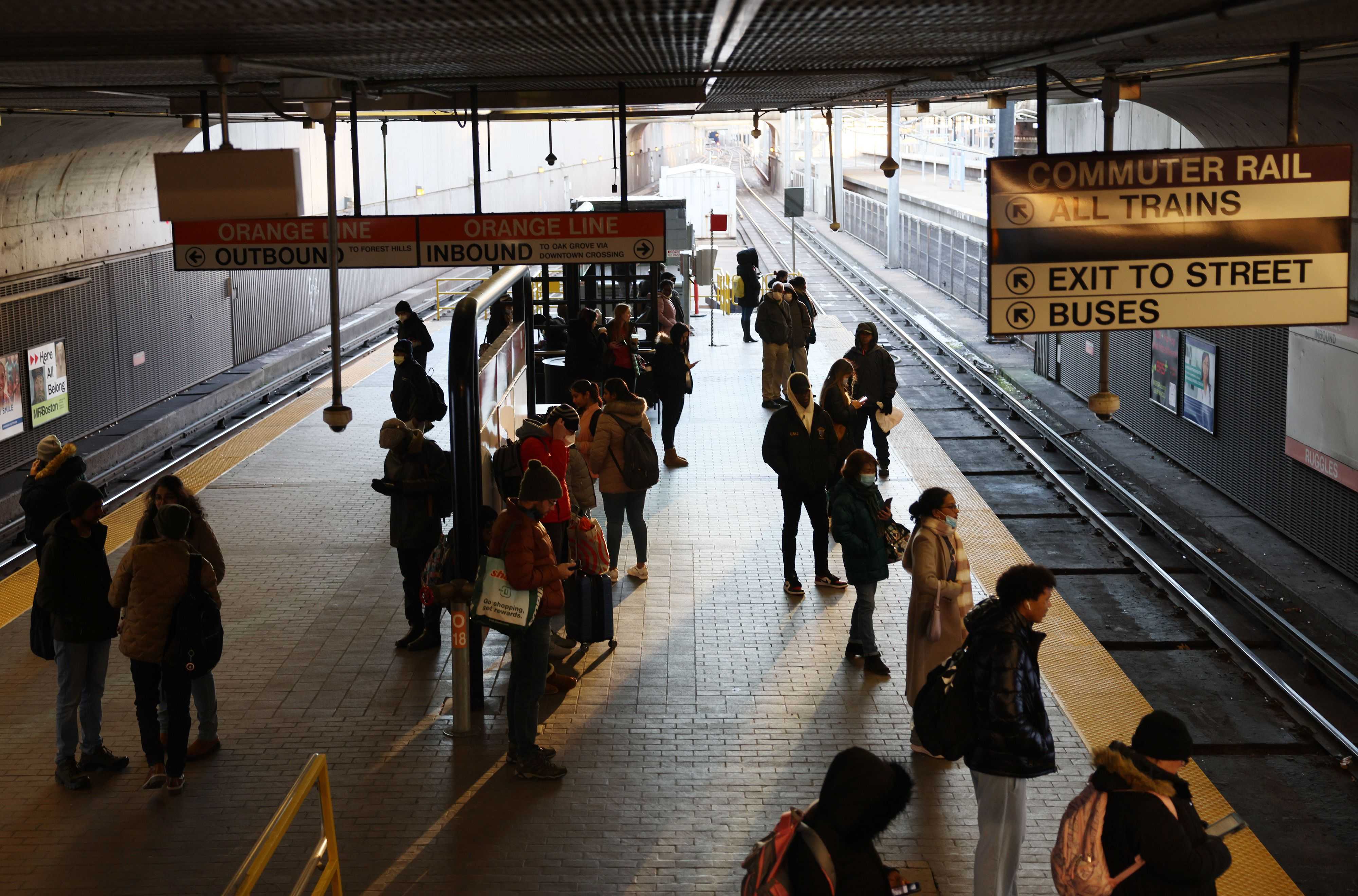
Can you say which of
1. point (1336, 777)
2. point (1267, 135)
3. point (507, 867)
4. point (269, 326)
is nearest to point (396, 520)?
point (507, 867)

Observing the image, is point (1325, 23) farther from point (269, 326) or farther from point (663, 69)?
point (269, 326)

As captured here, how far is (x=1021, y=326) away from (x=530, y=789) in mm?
3489

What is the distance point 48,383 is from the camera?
1477cm

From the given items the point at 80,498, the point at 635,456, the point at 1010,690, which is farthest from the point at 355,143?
the point at 1010,690

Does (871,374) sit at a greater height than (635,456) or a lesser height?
greater

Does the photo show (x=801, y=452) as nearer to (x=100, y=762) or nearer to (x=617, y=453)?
(x=617, y=453)

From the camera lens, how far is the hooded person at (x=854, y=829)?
3.73 meters

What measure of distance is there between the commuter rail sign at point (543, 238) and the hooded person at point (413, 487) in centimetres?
258

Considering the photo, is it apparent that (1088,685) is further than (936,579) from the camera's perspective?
Yes

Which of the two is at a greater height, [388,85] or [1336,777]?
[388,85]

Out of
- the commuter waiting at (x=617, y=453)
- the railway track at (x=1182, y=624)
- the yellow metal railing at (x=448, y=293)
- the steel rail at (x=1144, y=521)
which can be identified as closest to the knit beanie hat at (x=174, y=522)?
the commuter waiting at (x=617, y=453)

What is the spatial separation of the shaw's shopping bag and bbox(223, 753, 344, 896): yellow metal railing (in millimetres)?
1317

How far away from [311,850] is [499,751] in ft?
4.29

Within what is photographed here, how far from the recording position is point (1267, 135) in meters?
11.9
